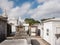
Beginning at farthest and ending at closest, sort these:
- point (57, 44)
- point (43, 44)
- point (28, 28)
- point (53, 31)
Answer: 1. point (28, 28)
2. point (43, 44)
3. point (53, 31)
4. point (57, 44)

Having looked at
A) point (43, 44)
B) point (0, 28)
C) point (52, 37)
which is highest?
point (0, 28)

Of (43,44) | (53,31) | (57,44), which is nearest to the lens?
Answer: (57,44)

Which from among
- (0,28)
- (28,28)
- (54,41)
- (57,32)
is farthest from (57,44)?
(28,28)

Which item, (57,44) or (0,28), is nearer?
(57,44)

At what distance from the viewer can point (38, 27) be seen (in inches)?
1375

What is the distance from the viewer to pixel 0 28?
2062 cm

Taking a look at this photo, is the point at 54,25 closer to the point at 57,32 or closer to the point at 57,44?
the point at 57,32

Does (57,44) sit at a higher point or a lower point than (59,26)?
lower

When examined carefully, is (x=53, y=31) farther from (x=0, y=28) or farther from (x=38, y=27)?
(x=38, y=27)

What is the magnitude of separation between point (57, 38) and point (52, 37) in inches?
34.9

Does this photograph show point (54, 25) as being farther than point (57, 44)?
Yes

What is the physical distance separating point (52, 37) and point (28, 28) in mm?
16009

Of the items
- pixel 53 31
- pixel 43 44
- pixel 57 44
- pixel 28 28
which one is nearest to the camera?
pixel 57 44

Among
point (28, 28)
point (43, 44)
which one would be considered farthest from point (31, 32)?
point (43, 44)
